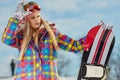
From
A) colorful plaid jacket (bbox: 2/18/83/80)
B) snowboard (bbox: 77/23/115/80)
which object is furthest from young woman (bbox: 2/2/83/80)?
snowboard (bbox: 77/23/115/80)

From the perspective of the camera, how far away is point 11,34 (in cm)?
446

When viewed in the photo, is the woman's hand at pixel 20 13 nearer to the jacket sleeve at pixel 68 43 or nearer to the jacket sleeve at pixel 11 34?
the jacket sleeve at pixel 11 34

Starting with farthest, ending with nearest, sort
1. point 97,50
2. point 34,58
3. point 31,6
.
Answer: point 97,50 < point 31,6 < point 34,58

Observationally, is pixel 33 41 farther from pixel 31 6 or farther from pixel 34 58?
pixel 31 6

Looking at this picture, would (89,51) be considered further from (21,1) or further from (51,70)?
(21,1)

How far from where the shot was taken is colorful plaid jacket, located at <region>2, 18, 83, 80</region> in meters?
4.38

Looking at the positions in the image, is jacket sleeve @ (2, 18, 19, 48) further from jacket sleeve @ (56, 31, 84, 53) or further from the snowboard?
the snowboard

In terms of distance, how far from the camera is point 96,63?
485cm

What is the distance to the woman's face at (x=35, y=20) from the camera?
14.5ft

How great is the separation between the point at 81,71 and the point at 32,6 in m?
0.85

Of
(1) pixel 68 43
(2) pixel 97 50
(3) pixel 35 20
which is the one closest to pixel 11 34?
(3) pixel 35 20

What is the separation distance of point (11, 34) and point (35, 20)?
268mm

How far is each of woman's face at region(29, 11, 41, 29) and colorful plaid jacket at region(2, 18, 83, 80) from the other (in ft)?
0.44

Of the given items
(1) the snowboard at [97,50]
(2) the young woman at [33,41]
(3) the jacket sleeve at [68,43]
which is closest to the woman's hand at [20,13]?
(2) the young woman at [33,41]
